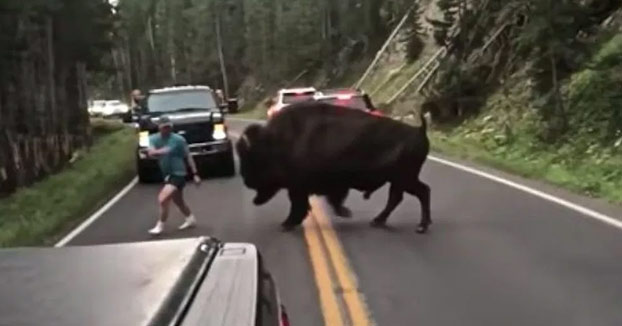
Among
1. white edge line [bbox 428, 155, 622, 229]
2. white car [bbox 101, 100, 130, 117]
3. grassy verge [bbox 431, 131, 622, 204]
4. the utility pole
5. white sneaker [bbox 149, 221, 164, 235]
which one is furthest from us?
the utility pole

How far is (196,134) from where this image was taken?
2553cm

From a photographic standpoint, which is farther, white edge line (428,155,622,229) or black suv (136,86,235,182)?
black suv (136,86,235,182)

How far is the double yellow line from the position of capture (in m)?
9.47

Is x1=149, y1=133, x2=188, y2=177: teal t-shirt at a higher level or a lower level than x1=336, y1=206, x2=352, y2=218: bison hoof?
higher

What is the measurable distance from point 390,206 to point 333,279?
14.0 ft

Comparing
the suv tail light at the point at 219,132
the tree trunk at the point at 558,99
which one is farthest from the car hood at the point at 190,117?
the tree trunk at the point at 558,99

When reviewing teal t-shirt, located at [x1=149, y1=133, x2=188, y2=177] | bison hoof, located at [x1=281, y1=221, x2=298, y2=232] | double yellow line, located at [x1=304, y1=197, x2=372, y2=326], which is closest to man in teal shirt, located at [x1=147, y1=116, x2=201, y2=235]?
teal t-shirt, located at [x1=149, y1=133, x2=188, y2=177]

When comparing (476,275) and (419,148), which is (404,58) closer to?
(419,148)

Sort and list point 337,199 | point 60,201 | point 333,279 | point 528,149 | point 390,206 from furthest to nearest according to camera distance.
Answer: point 528,149
point 60,201
point 337,199
point 390,206
point 333,279

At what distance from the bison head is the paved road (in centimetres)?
59

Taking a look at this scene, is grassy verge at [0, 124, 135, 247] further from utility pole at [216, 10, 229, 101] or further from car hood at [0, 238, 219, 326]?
utility pole at [216, 10, 229, 101]

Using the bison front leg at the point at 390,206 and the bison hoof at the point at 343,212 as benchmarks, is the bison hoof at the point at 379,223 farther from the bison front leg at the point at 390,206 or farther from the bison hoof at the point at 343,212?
the bison hoof at the point at 343,212

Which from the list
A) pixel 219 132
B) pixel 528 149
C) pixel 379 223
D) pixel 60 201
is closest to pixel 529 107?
pixel 528 149

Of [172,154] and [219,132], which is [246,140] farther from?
[219,132]
